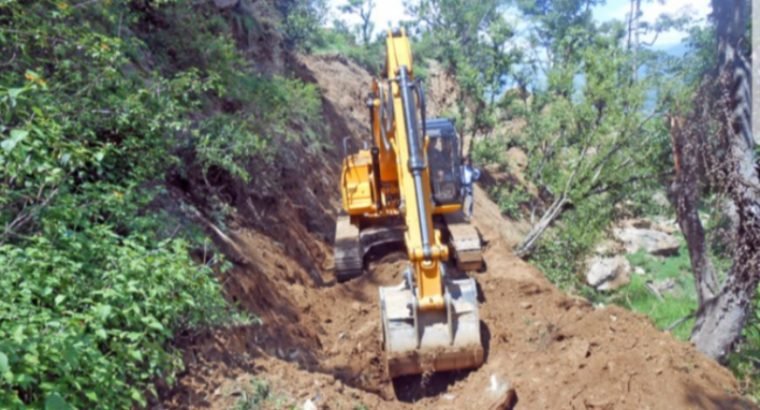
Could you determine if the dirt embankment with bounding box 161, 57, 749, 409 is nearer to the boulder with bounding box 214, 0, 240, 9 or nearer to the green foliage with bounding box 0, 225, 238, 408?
the green foliage with bounding box 0, 225, 238, 408

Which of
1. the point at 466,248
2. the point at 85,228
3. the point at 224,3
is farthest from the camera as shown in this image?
the point at 224,3

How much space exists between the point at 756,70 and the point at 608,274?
13.9 m

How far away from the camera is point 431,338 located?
6.37 metres

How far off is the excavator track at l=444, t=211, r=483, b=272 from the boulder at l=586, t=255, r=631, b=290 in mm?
10935

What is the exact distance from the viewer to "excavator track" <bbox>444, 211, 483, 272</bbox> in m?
9.55

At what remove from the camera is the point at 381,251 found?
10.8 meters

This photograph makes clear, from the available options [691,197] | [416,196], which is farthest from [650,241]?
[416,196]

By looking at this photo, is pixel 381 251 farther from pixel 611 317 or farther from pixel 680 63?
pixel 680 63

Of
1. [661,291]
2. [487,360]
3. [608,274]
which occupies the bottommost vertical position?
[661,291]

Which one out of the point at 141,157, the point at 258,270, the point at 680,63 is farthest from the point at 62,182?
the point at 680,63

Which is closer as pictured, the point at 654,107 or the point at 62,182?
the point at 62,182

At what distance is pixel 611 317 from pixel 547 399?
5.66 feet

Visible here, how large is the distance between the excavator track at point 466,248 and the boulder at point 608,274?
1094 centimetres

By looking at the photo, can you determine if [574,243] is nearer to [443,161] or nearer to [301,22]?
[443,161]
